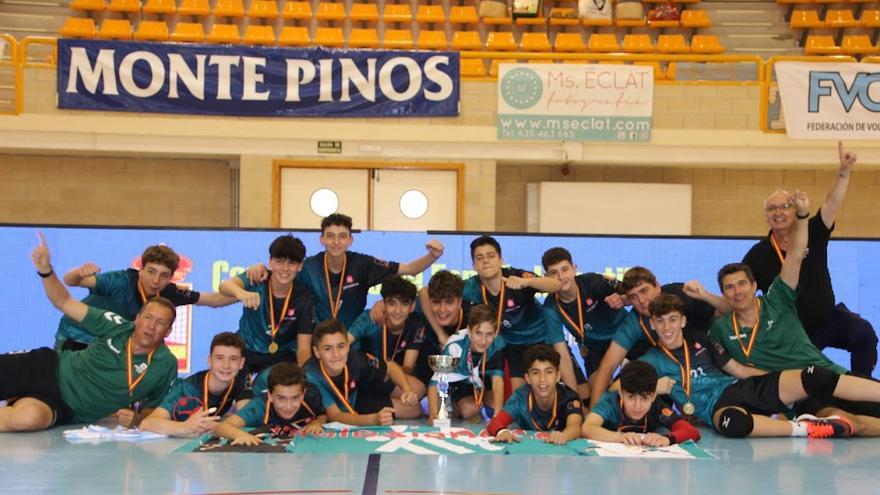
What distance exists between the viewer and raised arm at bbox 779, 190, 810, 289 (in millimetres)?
6938

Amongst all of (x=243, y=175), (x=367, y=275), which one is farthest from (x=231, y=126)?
(x=367, y=275)

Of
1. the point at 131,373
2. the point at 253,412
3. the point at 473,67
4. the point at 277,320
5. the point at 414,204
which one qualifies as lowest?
the point at 253,412

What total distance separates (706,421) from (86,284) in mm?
4802

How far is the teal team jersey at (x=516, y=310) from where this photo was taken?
7.49 metres

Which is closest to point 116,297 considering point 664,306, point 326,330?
→ point 326,330

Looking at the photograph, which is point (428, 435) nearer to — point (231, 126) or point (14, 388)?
point (14, 388)

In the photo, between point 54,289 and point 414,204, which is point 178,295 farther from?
point 414,204

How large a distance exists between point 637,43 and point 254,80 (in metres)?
6.80

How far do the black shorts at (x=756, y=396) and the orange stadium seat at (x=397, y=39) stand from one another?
31.7ft

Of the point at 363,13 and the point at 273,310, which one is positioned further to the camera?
the point at 363,13

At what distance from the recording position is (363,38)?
15.6 meters

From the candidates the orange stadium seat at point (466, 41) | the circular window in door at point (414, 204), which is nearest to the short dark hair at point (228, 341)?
the circular window in door at point (414, 204)

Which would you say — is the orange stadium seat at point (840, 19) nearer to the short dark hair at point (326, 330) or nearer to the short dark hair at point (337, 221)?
the short dark hair at point (337, 221)

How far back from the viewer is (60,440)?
6.12m
